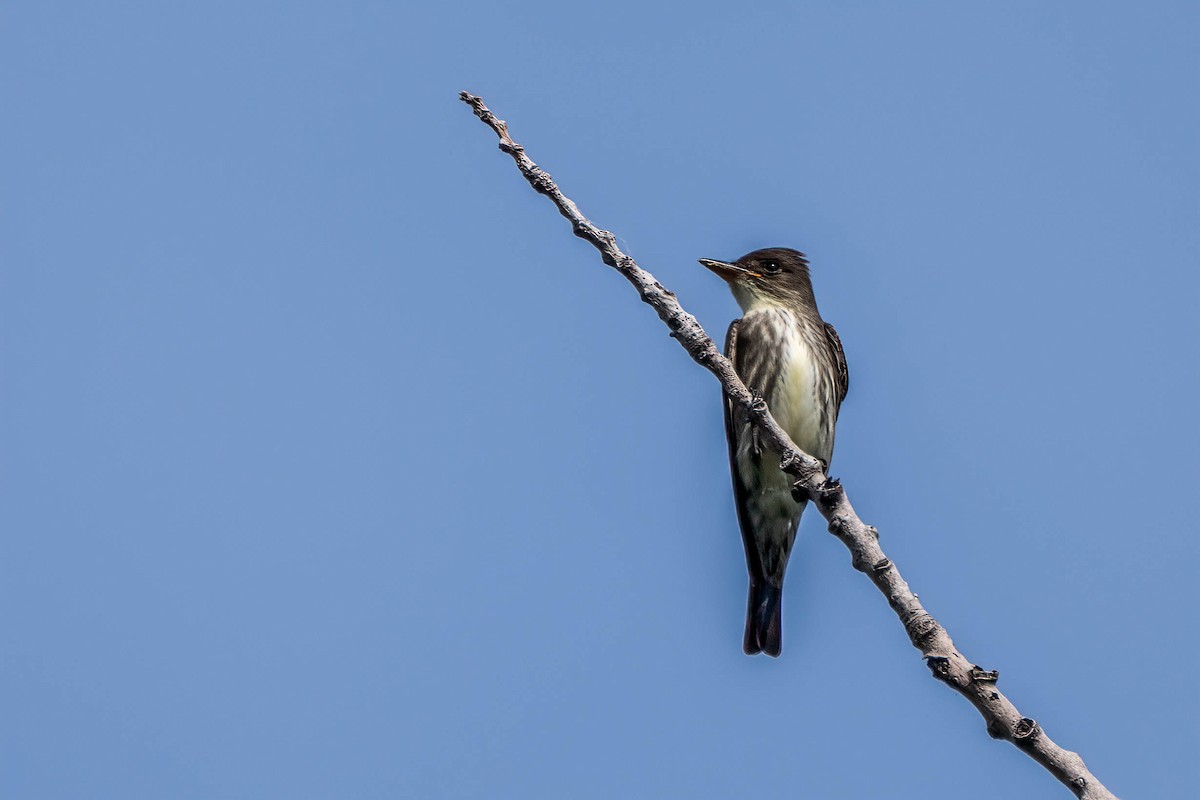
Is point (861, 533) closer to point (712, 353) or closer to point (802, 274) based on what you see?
point (712, 353)

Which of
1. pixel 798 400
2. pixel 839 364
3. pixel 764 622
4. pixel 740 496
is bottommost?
pixel 764 622

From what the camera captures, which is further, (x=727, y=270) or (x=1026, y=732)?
(x=727, y=270)

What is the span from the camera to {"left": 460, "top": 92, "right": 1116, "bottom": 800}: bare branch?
4.52 metres

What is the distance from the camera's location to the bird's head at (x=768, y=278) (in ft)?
31.9

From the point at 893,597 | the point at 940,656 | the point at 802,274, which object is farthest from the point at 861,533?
the point at 802,274

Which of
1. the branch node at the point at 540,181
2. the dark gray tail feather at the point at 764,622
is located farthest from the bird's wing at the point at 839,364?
the branch node at the point at 540,181

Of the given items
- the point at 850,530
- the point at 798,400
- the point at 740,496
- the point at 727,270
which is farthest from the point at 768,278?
the point at 850,530

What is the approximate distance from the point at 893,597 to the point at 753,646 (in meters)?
3.88

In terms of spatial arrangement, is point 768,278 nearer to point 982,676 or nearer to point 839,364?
point 839,364

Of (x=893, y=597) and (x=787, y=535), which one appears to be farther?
(x=787, y=535)

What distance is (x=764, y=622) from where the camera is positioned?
913 centimetres

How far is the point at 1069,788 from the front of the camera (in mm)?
4355

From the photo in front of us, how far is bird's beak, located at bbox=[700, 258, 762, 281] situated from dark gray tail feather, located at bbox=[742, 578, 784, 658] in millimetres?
2163

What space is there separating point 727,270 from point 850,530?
13.6 ft
